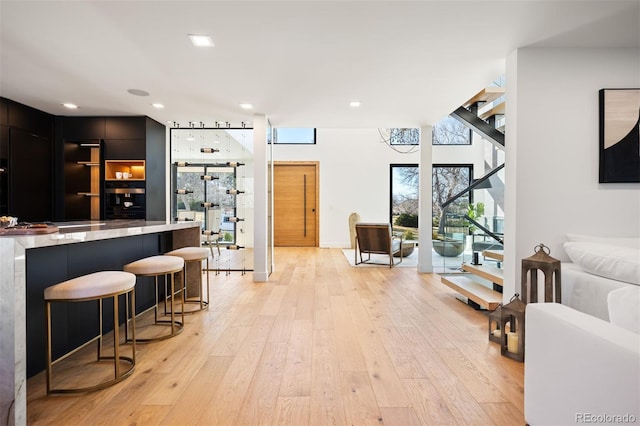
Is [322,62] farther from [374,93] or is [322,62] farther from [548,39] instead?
[548,39]

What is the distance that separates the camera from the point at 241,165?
551cm

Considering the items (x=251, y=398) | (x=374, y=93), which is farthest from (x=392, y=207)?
(x=251, y=398)

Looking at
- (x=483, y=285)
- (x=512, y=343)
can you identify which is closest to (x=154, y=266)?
(x=512, y=343)

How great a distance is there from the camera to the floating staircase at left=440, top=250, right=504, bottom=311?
3.19 meters

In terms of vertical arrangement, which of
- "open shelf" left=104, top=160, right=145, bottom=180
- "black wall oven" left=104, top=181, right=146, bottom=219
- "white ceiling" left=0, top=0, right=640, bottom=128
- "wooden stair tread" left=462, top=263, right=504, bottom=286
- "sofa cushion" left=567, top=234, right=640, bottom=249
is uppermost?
"white ceiling" left=0, top=0, right=640, bottom=128

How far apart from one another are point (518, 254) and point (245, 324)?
7.93 ft

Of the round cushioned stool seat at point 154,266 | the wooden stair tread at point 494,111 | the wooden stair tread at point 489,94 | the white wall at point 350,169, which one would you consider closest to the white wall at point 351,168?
the white wall at point 350,169

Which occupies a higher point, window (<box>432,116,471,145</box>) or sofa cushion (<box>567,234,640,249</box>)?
window (<box>432,116,471,145</box>)

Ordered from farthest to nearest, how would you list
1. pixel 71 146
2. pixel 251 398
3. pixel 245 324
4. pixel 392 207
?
pixel 392 207 → pixel 71 146 → pixel 245 324 → pixel 251 398

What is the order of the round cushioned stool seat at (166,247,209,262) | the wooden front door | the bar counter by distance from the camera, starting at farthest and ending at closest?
1. the wooden front door
2. the round cushioned stool seat at (166,247,209,262)
3. the bar counter

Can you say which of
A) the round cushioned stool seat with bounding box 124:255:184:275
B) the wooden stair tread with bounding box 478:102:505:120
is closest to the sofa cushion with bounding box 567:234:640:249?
the wooden stair tread with bounding box 478:102:505:120

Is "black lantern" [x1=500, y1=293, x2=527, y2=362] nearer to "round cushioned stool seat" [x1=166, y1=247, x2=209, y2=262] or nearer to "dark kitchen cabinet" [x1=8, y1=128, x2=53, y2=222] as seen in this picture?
"round cushioned stool seat" [x1=166, y1=247, x2=209, y2=262]

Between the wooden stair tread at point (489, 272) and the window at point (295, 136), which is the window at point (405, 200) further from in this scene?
the wooden stair tread at point (489, 272)

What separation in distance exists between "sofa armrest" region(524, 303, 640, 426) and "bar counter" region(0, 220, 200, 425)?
7.22 feet
